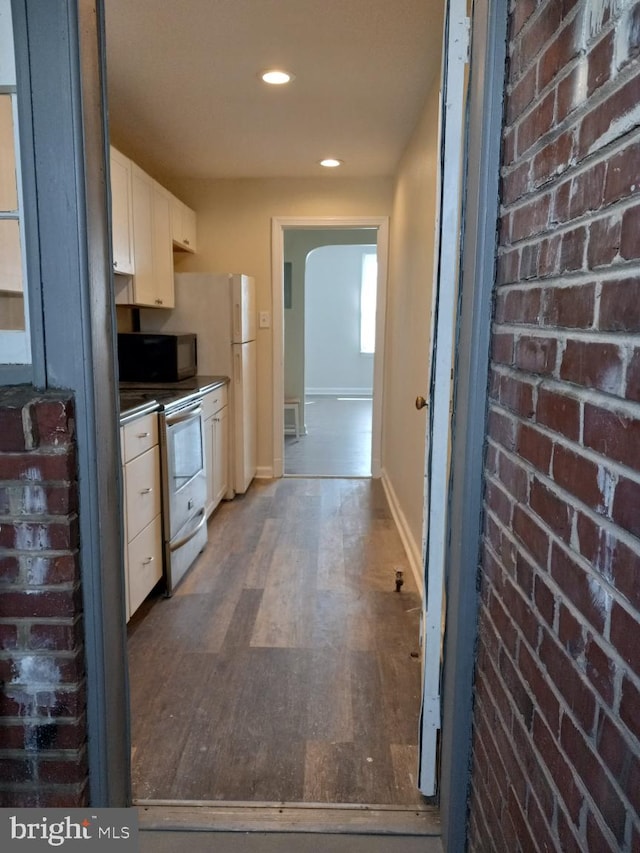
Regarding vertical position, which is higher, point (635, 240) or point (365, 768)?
point (635, 240)

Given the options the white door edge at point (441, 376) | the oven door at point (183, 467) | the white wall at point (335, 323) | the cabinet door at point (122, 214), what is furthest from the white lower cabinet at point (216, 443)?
the white wall at point (335, 323)

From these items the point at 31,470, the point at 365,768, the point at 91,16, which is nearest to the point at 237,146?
the point at 91,16

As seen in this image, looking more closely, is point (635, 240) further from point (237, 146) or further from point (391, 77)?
point (237, 146)

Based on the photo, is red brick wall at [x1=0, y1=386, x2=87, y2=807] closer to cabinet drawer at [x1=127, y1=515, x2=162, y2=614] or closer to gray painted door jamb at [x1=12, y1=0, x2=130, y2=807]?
gray painted door jamb at [x1=12, y1=0, x2=130, y2=807]

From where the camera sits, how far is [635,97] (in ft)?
2.24

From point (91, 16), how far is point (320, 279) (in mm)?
8731

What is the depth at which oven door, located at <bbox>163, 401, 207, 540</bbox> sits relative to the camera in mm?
2775

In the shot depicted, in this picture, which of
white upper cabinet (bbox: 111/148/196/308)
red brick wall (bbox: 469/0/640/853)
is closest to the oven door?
white upper cabinet (bbox: 111/148/196/308)

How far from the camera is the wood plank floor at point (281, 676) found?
5.56ft

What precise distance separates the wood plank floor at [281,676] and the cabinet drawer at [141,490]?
0.46m

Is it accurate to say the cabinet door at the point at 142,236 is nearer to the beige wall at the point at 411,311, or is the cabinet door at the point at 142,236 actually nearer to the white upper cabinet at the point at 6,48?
the beige wall at the point at 411,311

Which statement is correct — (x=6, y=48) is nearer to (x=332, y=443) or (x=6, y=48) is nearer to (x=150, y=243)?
(x=150, y=243)

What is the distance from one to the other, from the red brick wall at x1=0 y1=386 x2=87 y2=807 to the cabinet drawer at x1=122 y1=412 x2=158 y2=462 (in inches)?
42.9

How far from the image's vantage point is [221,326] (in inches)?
167
